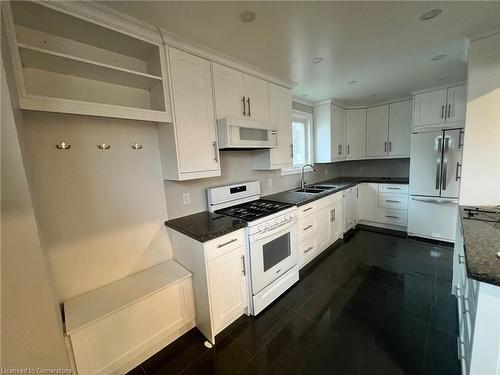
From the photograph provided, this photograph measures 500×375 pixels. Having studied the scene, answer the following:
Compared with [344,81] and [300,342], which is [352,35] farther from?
[300,342]

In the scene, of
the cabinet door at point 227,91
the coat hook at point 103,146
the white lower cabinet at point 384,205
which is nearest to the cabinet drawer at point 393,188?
→ the white lower cabinet at point 384,205

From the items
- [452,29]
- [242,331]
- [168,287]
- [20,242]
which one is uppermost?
[452,29]

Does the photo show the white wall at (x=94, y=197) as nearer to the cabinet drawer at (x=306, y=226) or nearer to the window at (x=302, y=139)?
the cabinet drawer at (x=306, y=226)

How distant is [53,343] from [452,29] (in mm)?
3388

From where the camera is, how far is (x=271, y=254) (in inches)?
82.4

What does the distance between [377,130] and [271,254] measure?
139 inches

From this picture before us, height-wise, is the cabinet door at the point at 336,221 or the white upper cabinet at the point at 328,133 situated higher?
the white upper cabinet at the point at 328,133

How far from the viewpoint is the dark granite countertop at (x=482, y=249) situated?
0.87 m

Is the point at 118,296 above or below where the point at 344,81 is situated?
below

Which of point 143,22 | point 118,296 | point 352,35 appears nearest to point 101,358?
point 118,296

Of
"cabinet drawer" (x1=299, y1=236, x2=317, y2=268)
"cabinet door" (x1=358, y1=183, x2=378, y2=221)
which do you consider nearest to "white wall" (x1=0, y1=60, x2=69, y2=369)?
"cabinet drawer" (x1=299, y1=236, x2=317, y2=268)

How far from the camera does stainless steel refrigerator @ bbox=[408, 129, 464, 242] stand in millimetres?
2953

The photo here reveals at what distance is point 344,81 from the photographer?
2809mm

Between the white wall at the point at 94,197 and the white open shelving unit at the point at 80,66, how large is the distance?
21 centimetres
